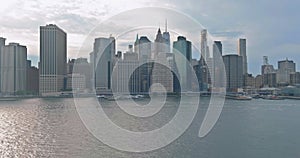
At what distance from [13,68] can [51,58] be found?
17.4 feet

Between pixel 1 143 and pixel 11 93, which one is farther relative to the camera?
pixel 11 93

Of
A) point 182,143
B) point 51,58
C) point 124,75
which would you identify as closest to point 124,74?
point 124,75

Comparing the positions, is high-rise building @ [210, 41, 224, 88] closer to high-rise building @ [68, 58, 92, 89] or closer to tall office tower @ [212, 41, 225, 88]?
tall office tower @ [212, 41, 225, 88]

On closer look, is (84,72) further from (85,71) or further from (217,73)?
(217,73)

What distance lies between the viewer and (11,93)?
39625 millimetres

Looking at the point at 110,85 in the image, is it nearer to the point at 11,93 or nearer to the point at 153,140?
the point at 11,93

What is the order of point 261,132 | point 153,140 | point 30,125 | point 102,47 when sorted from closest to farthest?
1. point 153,140
2. point 261,132
3. point 30,125
4. point 102,47

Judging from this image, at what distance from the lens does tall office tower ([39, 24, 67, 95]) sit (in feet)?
132

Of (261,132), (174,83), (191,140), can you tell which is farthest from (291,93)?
(191,140)

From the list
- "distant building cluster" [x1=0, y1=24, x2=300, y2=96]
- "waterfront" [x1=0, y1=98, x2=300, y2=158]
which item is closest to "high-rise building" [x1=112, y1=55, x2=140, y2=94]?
"distant building cluster" [x1=0, y1=24, x2=300, y2=96]

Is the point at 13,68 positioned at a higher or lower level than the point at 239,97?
higher

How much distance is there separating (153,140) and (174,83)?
1171 inches

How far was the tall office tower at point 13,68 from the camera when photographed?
40844 mm

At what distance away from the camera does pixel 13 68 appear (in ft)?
136
